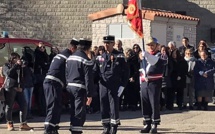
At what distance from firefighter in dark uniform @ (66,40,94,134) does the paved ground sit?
164cm

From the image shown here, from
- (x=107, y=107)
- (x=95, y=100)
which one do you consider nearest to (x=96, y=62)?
(x=107, y=107)

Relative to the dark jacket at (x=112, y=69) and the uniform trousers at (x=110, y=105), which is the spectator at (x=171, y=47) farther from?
the uniform trousers at (x=110, y=105)

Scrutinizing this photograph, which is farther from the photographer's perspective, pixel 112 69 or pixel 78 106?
pixel 112 69

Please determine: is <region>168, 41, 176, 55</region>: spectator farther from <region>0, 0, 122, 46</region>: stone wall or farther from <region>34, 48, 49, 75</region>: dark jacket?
<region>0, 0, 122, 46</region>: stone wall

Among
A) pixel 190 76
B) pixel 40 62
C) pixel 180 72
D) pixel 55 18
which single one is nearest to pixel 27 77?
pixel 40 62

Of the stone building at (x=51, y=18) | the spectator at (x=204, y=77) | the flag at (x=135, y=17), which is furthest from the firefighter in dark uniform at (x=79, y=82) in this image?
the stone building at (x=51, y=18)

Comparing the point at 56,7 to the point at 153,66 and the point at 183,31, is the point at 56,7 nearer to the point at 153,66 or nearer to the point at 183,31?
the point at 183,31

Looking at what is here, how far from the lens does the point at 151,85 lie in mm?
13305

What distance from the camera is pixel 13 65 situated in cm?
1461

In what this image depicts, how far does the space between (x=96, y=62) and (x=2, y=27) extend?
1854 centimetres

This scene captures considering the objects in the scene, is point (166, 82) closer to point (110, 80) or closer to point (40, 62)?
point (40, 62)

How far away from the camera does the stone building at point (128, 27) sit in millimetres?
23047

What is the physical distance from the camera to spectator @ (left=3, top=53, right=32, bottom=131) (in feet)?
46.9

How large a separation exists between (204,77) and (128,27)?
5962mm
